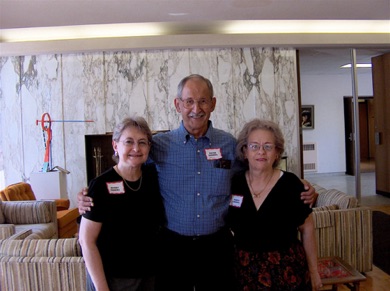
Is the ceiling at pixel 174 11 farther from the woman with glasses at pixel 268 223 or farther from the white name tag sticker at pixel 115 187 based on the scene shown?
the white name tag sticker at pixel 115 187

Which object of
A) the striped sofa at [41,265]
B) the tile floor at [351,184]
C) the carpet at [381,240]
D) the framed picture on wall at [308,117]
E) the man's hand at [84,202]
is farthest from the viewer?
the framed picture on wall at [308,117]

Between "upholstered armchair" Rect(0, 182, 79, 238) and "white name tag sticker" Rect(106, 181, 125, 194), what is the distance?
11.4 ft

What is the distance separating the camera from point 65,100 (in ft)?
21.3

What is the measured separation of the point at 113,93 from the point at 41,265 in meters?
4.50

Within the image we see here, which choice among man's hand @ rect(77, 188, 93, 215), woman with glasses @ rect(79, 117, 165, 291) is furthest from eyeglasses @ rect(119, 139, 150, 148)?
man's hand @ rect(77, 188, 93, 215)

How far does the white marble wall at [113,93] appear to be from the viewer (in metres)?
6.45

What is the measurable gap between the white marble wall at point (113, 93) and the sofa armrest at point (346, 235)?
334cm

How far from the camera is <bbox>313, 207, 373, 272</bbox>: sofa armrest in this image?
325 cm

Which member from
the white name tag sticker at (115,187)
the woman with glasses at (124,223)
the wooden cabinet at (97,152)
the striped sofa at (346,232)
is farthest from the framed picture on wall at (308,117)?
the white name tag sticker at (115,187)

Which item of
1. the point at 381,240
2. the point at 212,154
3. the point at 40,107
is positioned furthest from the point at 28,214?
the point at 381,240

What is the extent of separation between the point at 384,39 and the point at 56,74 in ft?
19.9

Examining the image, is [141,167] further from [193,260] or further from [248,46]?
[248,46]

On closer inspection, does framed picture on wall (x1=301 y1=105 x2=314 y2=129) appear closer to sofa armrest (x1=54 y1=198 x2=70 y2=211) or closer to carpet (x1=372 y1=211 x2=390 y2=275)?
carpet (x1=372 y1=211 x2=390 y2=275)

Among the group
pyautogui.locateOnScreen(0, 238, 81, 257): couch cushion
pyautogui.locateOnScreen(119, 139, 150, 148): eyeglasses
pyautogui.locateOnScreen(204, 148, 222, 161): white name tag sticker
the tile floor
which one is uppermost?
pyautogui.locateOnScreen(119, 139, 150, 148): eyeglasses
